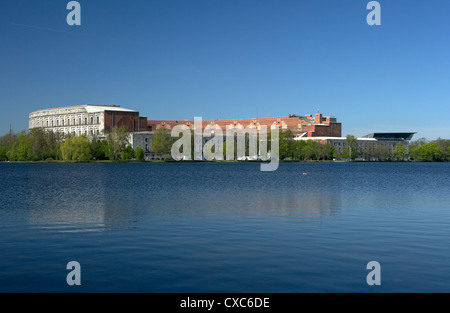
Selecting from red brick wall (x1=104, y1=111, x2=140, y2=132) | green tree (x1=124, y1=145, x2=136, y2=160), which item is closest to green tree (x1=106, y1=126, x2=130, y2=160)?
green tree (x1=124, y1=145, x2=136, y2=160)

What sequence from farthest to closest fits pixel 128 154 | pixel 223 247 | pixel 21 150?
pixel 21 150, pixel 128 154, pixel 223 247

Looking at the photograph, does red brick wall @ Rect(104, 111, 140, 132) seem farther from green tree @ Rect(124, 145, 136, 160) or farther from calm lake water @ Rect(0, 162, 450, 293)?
calm lake water @ Rect(0, 162, 450, 293)

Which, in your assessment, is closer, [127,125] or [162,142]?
[162,142]

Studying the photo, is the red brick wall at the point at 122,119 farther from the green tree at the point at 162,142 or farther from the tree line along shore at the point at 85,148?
the green tree at the point at 162,142

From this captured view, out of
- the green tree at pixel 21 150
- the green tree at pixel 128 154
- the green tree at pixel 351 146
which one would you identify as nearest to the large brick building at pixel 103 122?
the green tree at pixel 351 146

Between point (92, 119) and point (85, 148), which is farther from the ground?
point (92, 119)

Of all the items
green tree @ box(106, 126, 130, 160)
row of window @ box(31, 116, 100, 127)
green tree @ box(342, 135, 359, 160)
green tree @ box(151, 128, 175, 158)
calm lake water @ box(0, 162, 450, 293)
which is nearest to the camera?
calm lake water @ box(0, 162, 450, 293)

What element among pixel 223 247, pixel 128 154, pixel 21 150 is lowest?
pixel 223 247

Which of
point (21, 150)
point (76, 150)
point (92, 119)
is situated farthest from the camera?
point (92, 119)

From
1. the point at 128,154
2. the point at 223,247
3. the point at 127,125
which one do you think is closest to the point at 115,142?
the point at 128,154

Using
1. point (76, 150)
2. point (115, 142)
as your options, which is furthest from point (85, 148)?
point (115, 142)

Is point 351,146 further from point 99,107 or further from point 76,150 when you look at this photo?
point 76,150
